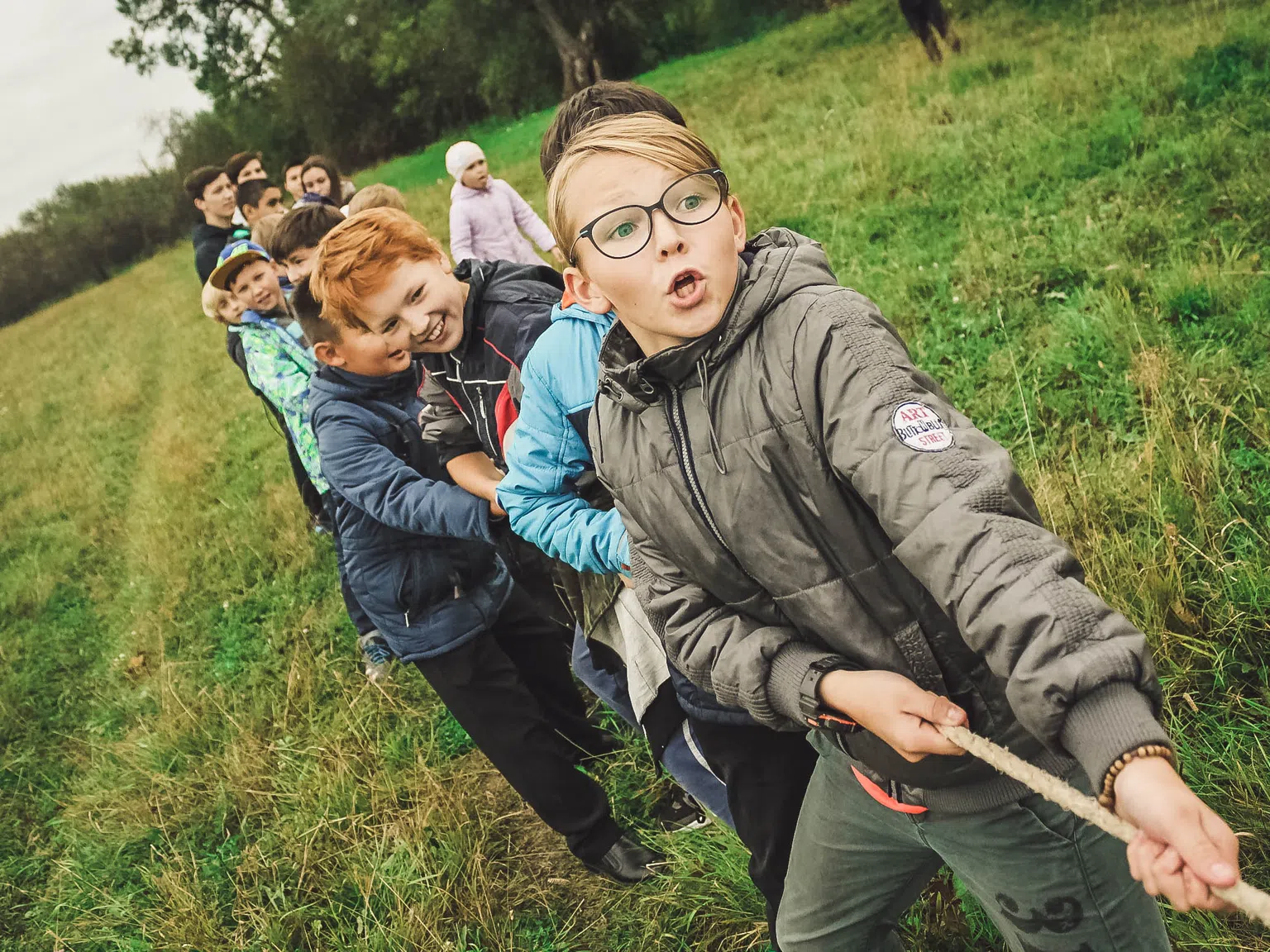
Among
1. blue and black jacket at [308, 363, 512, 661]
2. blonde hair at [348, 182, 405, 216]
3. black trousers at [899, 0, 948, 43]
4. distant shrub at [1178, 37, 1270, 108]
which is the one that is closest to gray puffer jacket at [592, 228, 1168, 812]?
blue and black jacket at [308, 363, 512, 661]

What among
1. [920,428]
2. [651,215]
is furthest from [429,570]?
[920,428]

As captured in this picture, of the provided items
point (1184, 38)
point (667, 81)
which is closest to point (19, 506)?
point (1184, 38)

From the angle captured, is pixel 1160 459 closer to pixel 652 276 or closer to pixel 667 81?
pixel 652 276

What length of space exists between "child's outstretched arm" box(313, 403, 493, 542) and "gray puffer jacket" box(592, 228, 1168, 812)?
3.65 ft

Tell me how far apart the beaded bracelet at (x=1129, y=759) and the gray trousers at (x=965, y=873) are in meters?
0.55

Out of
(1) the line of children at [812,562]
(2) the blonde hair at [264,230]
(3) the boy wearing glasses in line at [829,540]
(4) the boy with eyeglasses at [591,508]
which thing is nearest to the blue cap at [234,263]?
(2) the blonde hair at [264,230]

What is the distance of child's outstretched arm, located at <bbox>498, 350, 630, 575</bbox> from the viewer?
2.00 m

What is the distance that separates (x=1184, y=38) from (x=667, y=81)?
46.4 ft

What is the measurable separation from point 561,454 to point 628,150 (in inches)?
31.3

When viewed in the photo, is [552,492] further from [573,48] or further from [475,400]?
[573,48]

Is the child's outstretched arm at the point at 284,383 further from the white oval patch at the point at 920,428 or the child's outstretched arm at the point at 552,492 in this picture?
the white oval patch at the point at 920,428

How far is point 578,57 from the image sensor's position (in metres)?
24.5

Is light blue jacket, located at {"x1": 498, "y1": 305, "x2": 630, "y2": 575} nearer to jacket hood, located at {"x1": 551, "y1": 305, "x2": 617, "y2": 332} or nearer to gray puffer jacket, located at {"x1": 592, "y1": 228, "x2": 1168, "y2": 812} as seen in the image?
jacket hood, located at {"x1": 551, "y1": 305, "x2": 617, "y2": 332}

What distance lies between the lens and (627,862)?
2.89 meters
